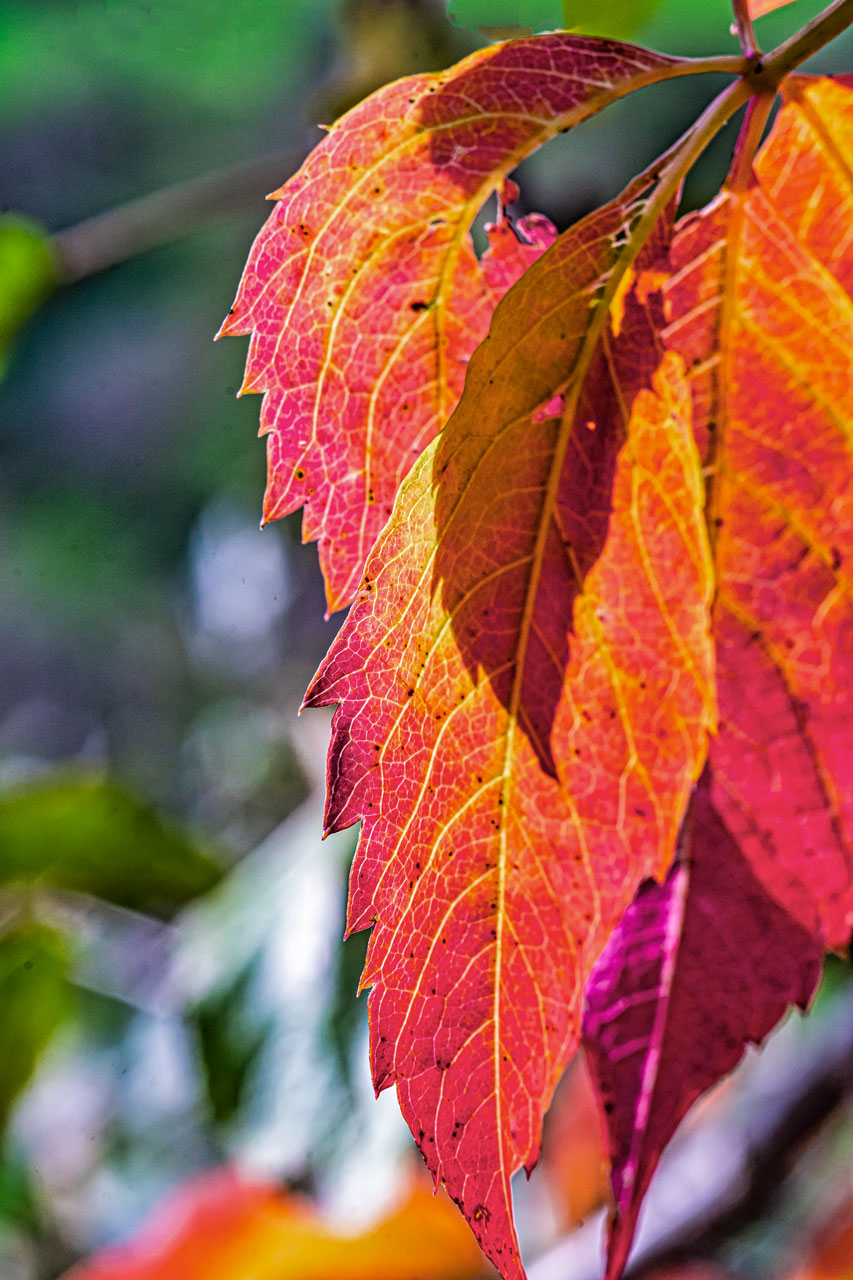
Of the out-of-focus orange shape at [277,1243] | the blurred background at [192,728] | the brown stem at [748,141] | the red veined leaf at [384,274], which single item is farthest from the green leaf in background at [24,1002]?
the brown stem at [748,141]

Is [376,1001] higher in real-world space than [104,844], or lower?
lower

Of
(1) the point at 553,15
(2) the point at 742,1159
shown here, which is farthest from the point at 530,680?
(2) the point at 742,1159

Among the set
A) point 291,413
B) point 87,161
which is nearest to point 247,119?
point 87,161

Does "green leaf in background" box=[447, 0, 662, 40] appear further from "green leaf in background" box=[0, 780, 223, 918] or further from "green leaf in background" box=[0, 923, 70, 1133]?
"green leaf in background" box=[0, 923, 70, 1133]

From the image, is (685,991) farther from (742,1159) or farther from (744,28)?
(742,1159)

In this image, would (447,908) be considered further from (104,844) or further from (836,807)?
(104,844)

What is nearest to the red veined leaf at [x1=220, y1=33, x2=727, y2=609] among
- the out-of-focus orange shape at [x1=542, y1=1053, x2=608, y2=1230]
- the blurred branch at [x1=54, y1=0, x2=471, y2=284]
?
the blurred branch at [x1=54, y1=0, x2=471, y2=284]
